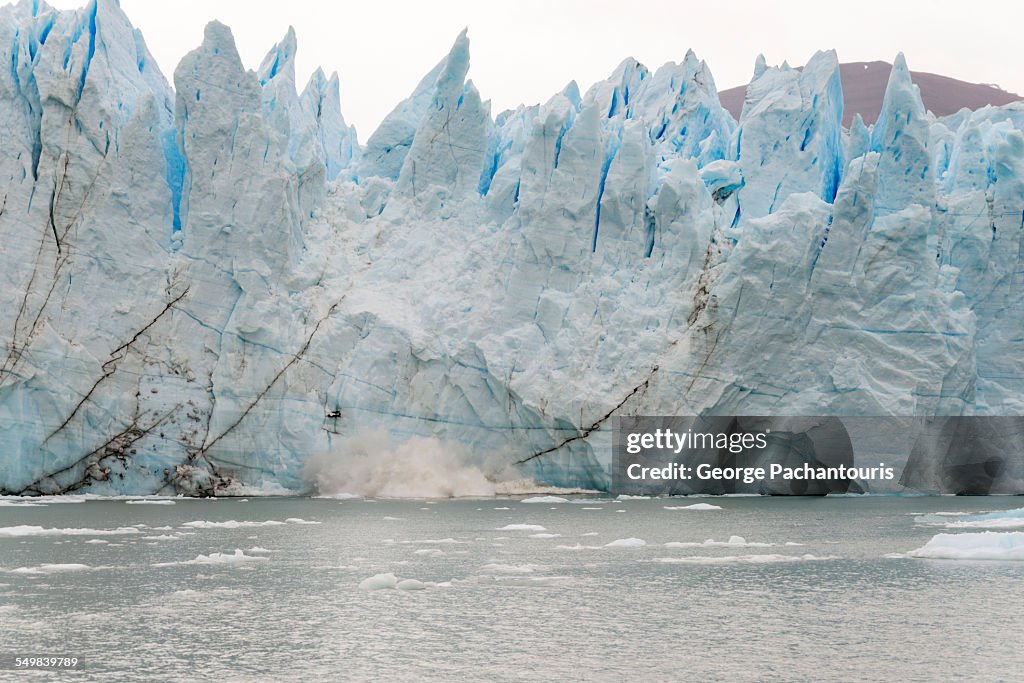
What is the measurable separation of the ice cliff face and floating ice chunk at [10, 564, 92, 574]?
9.92 metres

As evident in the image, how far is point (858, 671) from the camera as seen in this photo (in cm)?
716

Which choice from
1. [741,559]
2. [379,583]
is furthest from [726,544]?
[379,583]

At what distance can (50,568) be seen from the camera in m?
11.1

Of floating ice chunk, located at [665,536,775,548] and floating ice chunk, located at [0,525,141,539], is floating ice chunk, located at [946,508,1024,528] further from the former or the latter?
floating ice chunk, located at [0,525,141,539]

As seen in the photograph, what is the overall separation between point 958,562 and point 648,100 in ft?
63.1

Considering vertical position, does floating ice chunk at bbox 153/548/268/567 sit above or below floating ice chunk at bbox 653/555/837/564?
above

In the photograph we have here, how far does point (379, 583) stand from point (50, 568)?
3.54m

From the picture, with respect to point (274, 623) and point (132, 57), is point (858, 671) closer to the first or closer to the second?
point (274, 623)

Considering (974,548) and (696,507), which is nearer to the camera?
(974,548)

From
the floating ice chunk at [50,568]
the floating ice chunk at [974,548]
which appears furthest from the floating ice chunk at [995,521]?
the floating ice chunk at [50,568]

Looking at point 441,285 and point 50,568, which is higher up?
point 441,285

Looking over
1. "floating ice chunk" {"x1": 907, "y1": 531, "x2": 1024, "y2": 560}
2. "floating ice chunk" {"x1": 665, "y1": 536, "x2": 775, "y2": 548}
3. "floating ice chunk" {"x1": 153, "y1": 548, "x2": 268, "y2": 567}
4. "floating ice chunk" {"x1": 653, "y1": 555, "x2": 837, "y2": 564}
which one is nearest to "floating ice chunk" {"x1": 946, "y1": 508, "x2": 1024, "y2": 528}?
"floating ice chunk" {"x1": 907, "y1": 531, "x2": 1024, "y2": 560}

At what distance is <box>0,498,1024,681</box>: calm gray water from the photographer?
7.32 m

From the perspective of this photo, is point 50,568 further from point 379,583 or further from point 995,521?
point 995,521
